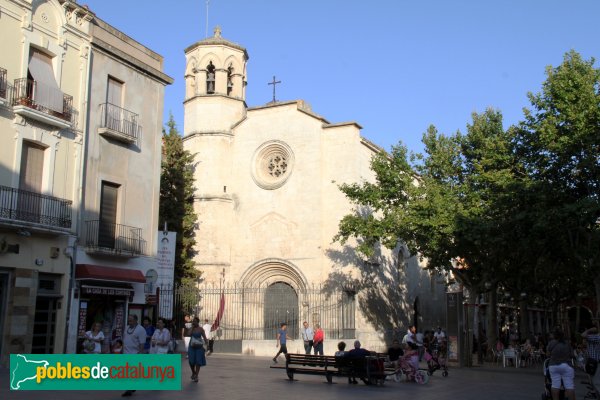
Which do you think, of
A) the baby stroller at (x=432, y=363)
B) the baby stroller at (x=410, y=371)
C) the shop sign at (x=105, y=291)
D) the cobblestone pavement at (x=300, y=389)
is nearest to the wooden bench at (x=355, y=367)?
the cobblestone pavement at (x=300, y=389)

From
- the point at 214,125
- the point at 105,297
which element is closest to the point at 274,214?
the point at 214,125

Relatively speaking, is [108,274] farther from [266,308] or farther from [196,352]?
[266,308]

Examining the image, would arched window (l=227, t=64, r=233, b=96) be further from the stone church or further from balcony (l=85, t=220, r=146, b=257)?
balcony (l=85, t=220, r=146, b=257)

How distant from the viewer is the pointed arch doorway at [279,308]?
31.2 meters

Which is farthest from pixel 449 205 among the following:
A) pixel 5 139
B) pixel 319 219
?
pixel 5 139

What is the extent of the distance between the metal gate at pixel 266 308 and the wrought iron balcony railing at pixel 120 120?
943 cm

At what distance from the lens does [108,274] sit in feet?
61.3

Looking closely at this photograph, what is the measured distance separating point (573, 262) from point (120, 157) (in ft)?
58.7

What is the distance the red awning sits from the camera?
1800 cm

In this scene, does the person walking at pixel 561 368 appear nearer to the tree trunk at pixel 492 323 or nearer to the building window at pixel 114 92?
the building window at pixel 114 92

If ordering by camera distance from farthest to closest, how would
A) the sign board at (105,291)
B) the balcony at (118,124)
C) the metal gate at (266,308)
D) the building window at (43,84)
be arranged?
1. the metal gate at (266,308)
2. the balcony at (118,124)
3. the sign board at (105,291)
4. the building window at (43,84)

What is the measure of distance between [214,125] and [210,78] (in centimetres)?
279

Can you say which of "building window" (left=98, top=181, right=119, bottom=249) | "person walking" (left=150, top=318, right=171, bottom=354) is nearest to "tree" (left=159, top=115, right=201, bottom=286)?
"building window" (left=98, top=181, right=119, bottom=249)

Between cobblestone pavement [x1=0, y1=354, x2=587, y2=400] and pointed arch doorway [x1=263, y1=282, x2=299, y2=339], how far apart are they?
1236 centimetres
